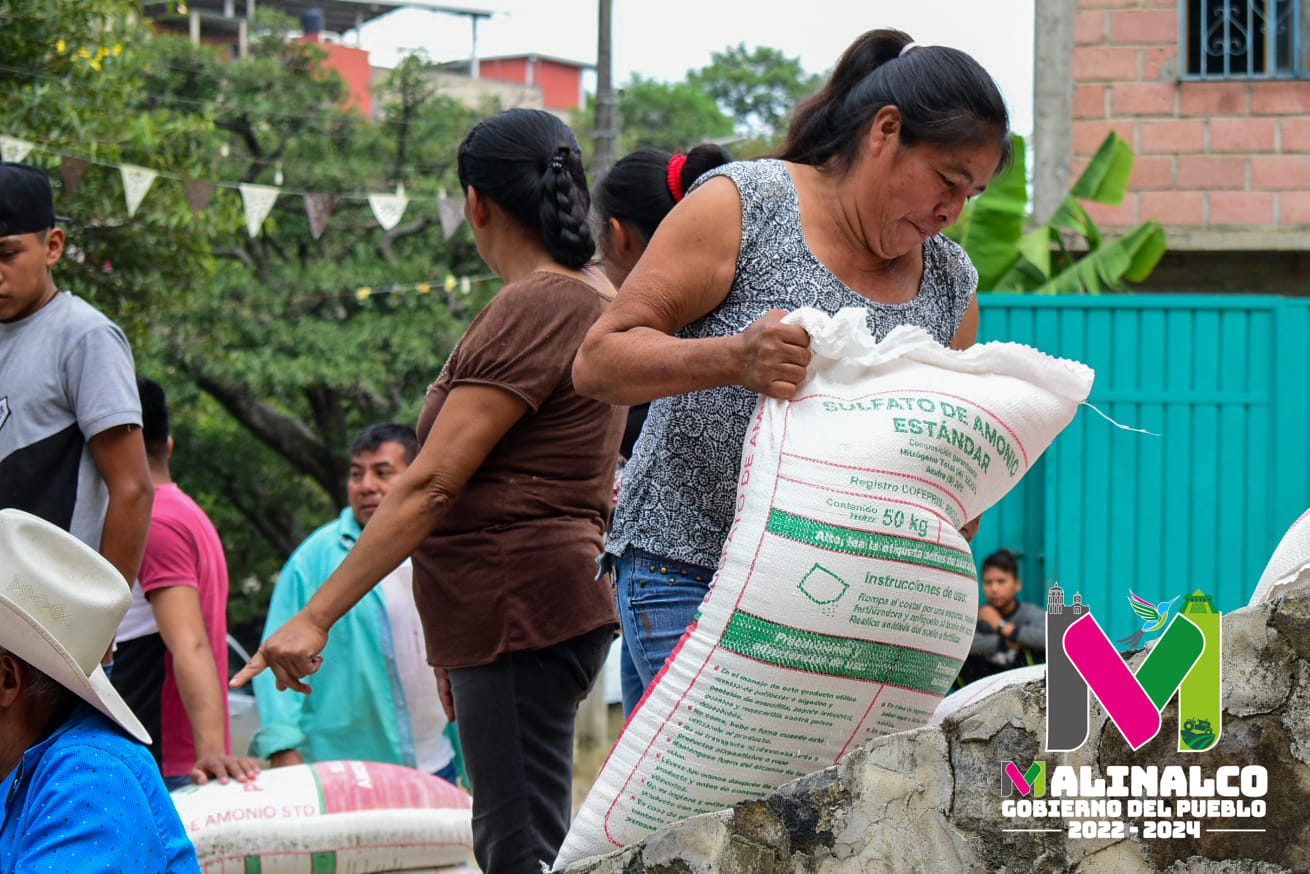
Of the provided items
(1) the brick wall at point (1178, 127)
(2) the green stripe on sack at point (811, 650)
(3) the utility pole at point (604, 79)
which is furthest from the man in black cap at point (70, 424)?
(3) the utility pole at point (604, 79)

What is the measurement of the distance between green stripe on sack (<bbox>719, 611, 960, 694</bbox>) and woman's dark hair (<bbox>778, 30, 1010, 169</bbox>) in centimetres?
72

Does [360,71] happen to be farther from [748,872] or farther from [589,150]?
[748,872]

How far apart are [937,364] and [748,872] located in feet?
2.38

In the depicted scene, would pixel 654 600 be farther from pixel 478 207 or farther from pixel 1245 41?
pixel 1245 41

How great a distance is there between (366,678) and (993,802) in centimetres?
327

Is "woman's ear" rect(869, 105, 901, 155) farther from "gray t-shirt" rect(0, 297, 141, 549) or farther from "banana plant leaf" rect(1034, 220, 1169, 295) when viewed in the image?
"banana plant leaf" rect(1034, 220, 1169, 295)

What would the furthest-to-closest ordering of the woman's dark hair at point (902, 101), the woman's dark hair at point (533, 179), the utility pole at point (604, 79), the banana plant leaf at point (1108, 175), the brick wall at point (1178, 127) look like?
the utility pole at point (604, 79), the brick wall at point (1178, 127), the banana plant leaf at point (1108, 175), the woman's dark hair at point (533, 179), the woman's dark hair at point (902, 101)

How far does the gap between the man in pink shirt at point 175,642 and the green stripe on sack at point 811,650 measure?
2097 mm

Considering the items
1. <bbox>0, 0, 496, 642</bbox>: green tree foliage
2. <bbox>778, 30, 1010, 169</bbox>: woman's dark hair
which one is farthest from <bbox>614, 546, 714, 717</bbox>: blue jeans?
<bbox>0, 0, 496, 642</bbox>: green tree foliage

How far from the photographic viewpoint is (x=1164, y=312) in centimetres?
675

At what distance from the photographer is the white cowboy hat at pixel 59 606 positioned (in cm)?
200

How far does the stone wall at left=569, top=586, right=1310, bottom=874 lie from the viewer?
78.7 inches

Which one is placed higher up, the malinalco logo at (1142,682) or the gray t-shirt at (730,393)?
the gray t-shirt at (730,393)

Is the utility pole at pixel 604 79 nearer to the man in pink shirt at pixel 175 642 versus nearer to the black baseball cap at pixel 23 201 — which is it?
the man in pink shirt at pixel 175 642
